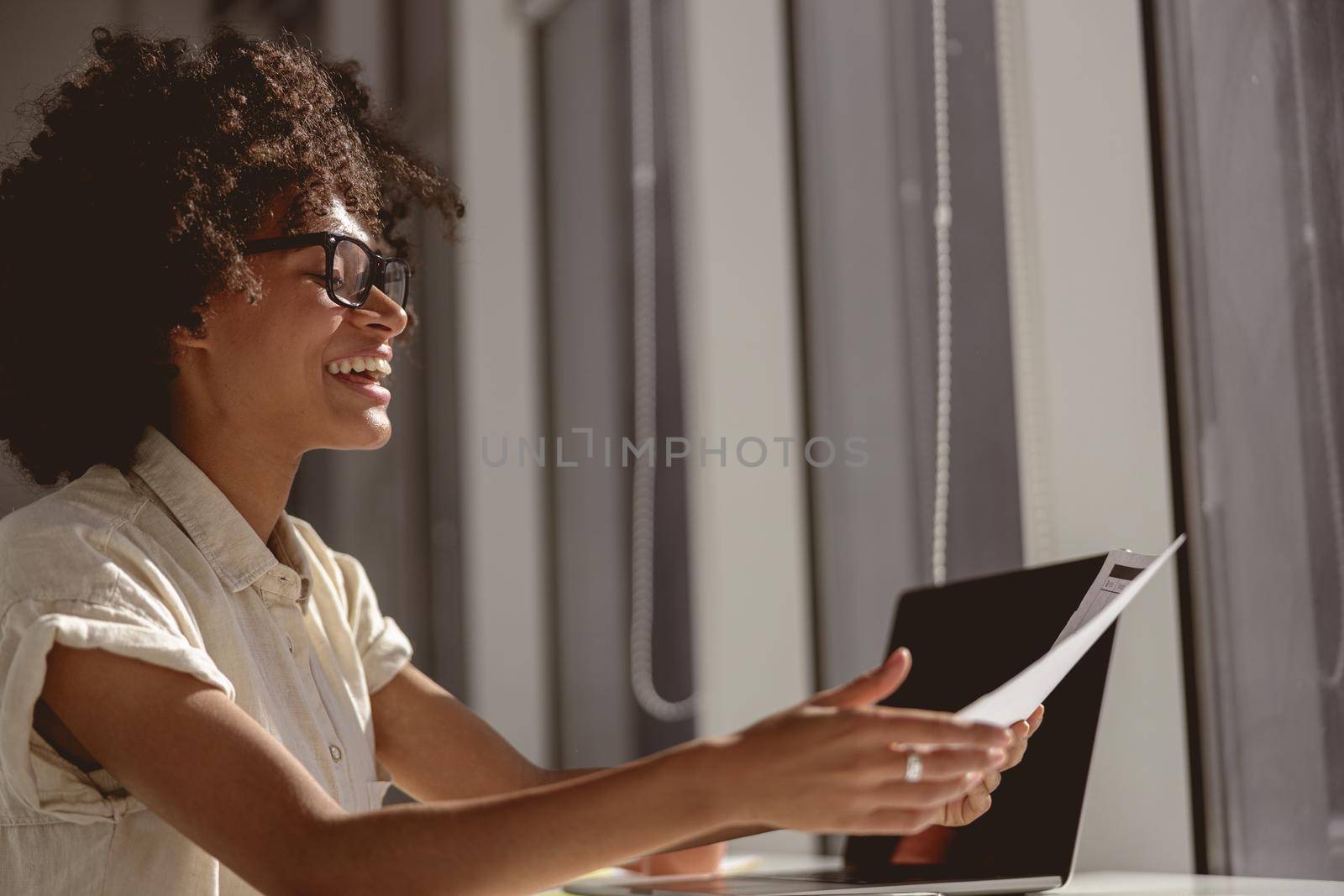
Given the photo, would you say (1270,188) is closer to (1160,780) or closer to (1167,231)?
(1167,231)

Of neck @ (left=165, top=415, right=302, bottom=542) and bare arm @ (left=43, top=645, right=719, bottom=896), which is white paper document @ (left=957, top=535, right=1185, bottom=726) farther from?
neck @ (left=165, top=415, right=302, bottom=542)

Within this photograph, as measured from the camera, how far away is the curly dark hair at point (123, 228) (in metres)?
1.04

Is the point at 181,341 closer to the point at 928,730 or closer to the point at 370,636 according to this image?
the point at 370,636

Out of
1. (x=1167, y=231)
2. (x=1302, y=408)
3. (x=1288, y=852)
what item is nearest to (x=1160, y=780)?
(x=1288, y=852)

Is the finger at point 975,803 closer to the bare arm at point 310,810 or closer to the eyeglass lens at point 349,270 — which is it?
the bare arm at point 310,810

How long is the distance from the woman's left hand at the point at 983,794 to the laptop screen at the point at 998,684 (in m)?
0.14

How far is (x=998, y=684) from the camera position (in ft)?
3.84

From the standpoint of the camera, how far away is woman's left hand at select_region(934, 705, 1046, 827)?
2.87 feet

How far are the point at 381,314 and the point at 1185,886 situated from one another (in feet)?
2.63

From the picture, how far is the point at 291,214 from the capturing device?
1.09m

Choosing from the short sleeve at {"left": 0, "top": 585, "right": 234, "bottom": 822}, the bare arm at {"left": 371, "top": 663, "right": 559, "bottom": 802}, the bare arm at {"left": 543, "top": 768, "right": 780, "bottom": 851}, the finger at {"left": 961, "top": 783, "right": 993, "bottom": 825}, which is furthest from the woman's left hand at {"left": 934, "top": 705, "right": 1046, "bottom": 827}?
the short sleeve at {"left": 0, "top": 585, "right": 234, "bottom": 822}

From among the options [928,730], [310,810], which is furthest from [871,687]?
[310,810]

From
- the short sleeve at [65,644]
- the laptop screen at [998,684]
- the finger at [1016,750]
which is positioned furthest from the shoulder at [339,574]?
the finger at [1016,750]

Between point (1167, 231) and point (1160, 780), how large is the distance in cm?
51
